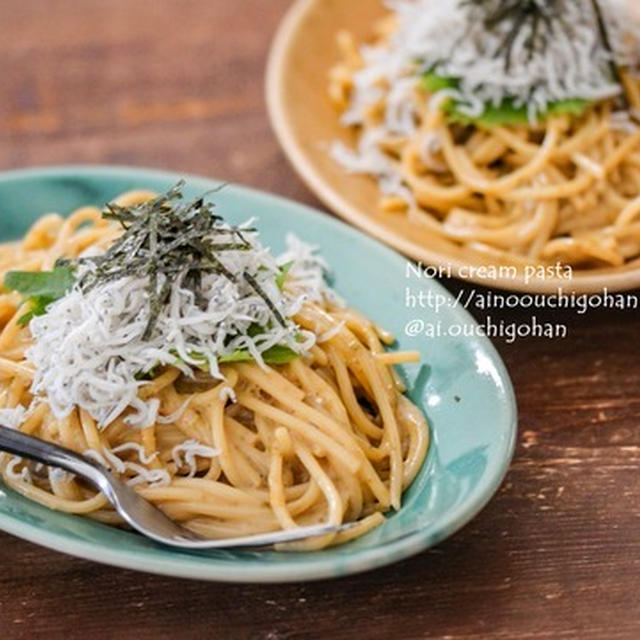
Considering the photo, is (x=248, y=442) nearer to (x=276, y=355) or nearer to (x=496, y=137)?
(x=276, y=355)

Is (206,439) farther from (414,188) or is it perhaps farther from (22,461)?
(414,188)

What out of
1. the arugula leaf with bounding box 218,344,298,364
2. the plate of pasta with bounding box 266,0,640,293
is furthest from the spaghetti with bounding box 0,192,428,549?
the plate of pasta with bounding box 266,0,640,293

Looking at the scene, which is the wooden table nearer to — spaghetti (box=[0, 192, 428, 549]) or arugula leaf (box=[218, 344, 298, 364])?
spaghetti (box=[0, 192, 428, 549])

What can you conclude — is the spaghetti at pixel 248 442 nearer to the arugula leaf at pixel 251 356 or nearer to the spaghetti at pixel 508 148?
the arugula leaf at pixel 251 356

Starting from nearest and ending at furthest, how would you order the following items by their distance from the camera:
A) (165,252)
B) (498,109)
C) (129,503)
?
(129,503) < (165,252) < (498,109)

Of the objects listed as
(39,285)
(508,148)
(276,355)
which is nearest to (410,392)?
(276,355)

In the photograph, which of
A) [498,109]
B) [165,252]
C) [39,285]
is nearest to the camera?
[165,252]
